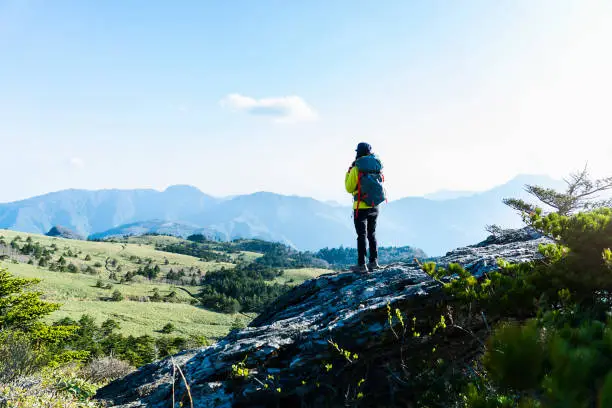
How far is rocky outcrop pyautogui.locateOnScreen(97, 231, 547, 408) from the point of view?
5312 mm

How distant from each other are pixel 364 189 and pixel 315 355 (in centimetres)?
483

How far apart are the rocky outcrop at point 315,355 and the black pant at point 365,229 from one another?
1629 millimetres

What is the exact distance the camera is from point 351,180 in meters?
10.0

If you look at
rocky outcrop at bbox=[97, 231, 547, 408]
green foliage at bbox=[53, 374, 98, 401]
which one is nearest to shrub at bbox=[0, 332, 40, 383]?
green foliage at bbox=[53, 374, 98, 401]

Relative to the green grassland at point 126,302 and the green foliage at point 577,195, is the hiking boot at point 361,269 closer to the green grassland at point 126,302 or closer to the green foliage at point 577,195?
the green foliage at point 577,195

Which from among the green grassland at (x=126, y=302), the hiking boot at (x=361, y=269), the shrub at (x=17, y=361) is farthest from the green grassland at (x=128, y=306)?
the hiking boot at (x=361, y=269)

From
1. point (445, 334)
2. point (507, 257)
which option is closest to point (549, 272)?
point (445, 334)

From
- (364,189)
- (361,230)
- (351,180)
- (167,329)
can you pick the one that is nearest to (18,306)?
(361,230)

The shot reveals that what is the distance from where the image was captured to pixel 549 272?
4406 mm

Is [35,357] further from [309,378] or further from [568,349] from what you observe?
[568,349]

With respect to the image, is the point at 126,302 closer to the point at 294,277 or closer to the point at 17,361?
the point at 17,361

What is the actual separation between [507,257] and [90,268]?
130006 mm

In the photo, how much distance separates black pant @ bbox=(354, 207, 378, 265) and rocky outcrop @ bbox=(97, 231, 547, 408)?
5.34ft

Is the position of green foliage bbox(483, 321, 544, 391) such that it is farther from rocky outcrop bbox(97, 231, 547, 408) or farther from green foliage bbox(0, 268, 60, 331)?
green foliage bbox(0, 268, 60, 331)
